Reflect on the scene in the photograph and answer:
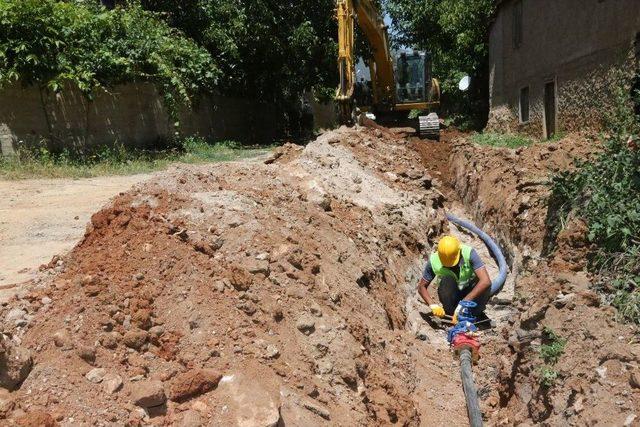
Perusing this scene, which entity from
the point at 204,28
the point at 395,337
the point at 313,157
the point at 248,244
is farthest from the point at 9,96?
the point at 395,337

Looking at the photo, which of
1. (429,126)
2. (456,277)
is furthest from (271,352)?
(429,126)

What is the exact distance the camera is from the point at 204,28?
19266 mm

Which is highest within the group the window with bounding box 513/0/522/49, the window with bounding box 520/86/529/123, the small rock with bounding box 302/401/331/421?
the window with bounding box 513/0/522/49

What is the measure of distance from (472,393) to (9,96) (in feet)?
37.5

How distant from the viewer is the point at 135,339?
3902 millimetres

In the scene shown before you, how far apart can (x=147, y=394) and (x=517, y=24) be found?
17.8 metres

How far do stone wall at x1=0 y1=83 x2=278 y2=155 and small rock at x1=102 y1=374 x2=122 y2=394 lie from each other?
409 inches

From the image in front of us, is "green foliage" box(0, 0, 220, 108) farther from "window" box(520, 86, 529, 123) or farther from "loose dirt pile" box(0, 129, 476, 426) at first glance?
"window" box(520, 86, 529, 123)

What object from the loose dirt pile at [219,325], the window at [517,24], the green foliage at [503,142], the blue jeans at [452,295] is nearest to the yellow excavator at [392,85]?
the green foliage at [503,142]

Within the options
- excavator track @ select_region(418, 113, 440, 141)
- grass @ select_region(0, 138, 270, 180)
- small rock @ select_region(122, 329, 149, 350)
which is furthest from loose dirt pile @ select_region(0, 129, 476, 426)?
excavator track @ select_region(418, 113, 440, 141)

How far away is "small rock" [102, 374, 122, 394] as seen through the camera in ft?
11.2

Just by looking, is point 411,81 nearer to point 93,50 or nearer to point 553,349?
point 93,50

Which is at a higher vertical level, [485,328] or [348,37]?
[348,37]

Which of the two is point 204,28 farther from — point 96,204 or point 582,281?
point 582,281
